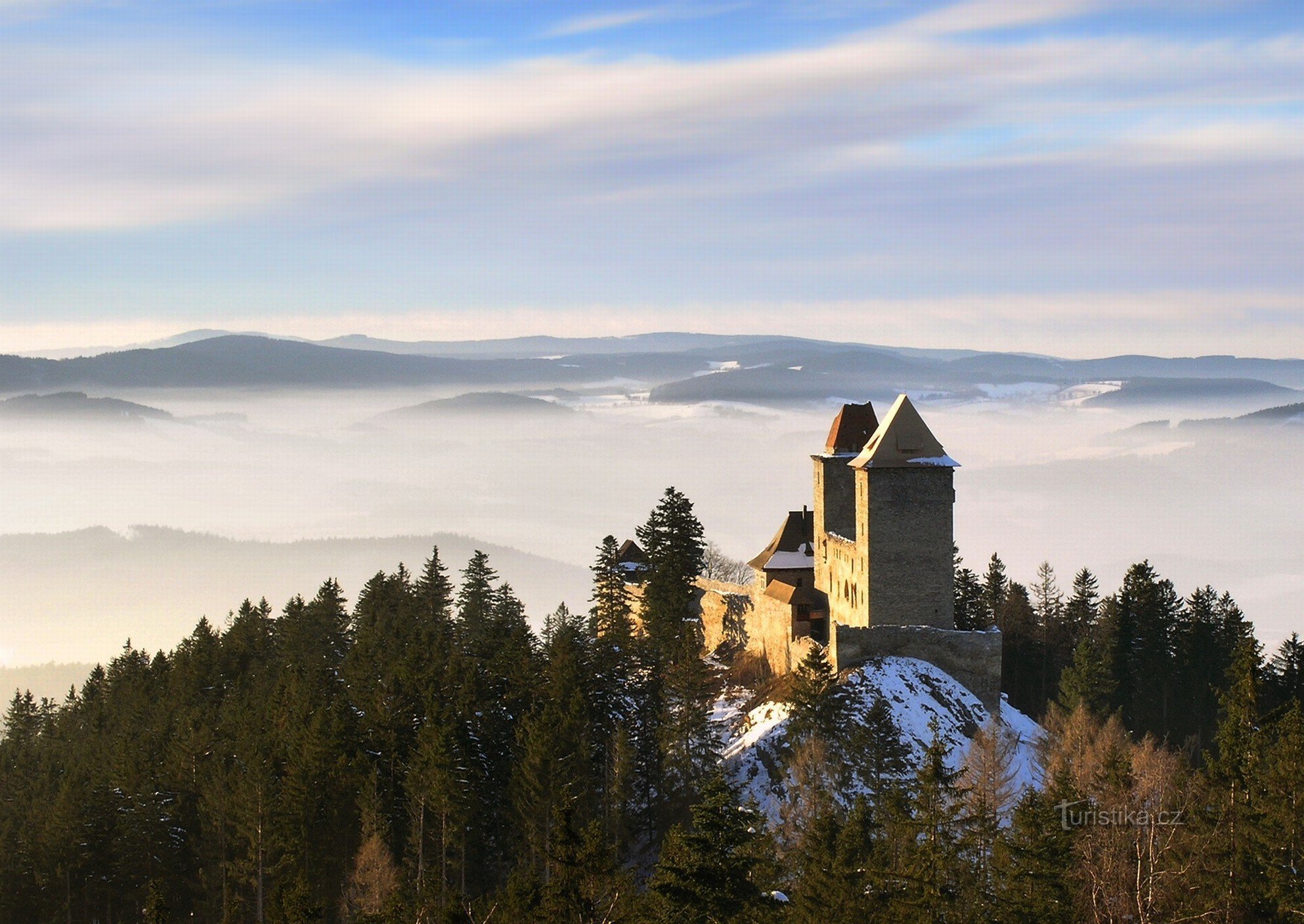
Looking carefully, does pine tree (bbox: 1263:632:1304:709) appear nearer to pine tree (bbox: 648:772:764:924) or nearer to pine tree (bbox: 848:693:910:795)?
pine tree (bbox: 848:693:910:795)

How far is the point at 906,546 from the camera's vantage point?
65.9 meters

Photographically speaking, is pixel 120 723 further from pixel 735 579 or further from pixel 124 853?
pixel 735 579

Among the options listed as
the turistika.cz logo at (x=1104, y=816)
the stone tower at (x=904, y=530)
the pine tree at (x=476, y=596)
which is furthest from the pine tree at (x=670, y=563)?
the turistika.cz logo at (x=1104, y=816)

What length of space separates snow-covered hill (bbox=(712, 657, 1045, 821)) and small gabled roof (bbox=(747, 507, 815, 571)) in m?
10.1

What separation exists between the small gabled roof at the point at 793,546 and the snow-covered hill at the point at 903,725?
10117 mm

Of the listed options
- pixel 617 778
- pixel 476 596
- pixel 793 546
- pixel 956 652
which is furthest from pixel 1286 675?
pixel 476 596

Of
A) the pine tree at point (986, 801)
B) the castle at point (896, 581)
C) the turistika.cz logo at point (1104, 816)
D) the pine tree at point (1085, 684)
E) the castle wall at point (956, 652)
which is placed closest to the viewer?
the pine tree at point (986, 801)

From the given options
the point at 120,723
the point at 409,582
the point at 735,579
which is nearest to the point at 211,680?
the point at 120,723

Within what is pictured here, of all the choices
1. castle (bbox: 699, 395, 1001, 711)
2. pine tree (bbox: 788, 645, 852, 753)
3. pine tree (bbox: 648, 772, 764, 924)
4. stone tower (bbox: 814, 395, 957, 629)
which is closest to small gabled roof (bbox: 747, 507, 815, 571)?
castle (bbox: 699, 395, 1001, 711)

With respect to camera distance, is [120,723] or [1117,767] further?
[120,723]

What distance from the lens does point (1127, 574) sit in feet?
249

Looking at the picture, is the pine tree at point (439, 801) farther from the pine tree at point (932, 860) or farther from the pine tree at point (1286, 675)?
the pine tree at point (1286, 675)

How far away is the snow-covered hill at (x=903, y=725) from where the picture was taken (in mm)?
59875

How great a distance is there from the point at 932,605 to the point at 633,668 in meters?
14.8
